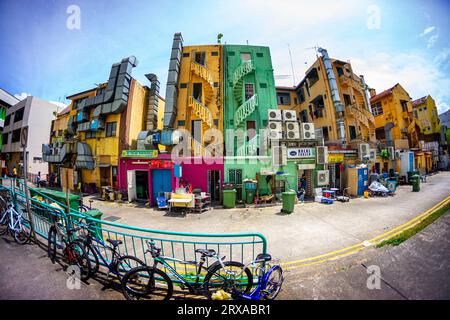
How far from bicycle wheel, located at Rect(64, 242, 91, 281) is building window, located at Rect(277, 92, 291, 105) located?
84.8ft

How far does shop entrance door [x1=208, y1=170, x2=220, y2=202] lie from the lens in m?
12.0

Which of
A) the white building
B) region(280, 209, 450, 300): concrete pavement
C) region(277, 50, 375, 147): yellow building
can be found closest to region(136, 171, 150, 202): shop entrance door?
region(280, 209, 450, 300): concrete pavement

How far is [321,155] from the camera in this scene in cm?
1249

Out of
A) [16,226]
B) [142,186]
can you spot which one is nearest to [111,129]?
[142,186]

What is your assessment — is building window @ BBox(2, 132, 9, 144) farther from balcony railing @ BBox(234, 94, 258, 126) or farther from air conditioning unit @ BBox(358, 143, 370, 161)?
air conditioning unit @ BBox(358, 143, 370, 161)

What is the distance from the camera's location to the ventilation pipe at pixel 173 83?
1384 centimetres

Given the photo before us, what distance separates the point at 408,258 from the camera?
133 inches

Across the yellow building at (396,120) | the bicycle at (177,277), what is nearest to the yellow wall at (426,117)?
the yellow building at (396,120)

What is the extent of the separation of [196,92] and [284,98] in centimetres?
1518

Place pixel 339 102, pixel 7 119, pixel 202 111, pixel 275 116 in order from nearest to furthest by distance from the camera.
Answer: pixel 275 116, pixel 202 111, pixel 339 102, pixel 7 119

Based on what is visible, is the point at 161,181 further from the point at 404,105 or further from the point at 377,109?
the point at 404,105
